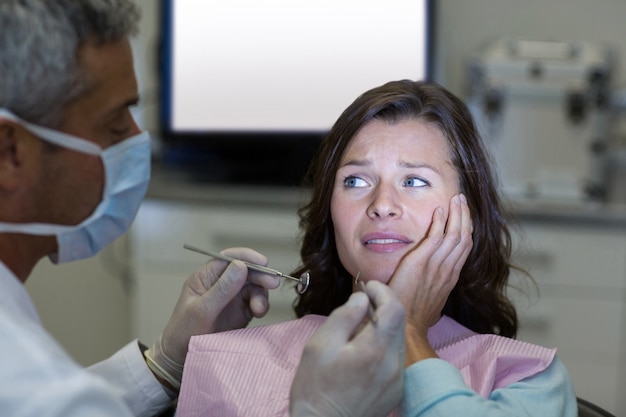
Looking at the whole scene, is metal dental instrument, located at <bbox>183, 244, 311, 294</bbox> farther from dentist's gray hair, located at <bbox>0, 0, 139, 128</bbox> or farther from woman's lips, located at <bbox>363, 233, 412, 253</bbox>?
dentist's gray hair, located at <bbox>0, 0, 139, 128</bbox>

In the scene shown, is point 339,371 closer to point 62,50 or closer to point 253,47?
point 62,50

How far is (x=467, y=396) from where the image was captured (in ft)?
3.48

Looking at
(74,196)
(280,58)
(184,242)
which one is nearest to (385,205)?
(74,196)

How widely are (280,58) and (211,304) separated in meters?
1.55

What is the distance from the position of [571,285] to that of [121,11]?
172cm

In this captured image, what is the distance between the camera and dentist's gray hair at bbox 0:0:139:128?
93 cm

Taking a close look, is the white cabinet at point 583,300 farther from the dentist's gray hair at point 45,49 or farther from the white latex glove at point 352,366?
the dentist's gray hair at point 45,49

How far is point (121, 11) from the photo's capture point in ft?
3.41

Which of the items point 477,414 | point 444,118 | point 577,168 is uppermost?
point 444,118

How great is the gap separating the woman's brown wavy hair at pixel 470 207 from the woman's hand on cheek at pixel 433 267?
0.10m

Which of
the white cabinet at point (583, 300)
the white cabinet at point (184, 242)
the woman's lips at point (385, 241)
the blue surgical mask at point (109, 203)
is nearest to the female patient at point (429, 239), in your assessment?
the woman's lips at point (385, 241)

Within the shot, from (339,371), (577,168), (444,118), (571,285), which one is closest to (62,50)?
(339,371)

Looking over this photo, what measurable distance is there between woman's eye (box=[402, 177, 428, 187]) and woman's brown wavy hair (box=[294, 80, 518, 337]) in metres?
0.08

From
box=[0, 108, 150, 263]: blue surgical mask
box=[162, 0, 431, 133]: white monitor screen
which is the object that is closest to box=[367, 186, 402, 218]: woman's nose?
box=[0, 108, 150, 263]: blue surgical mask
